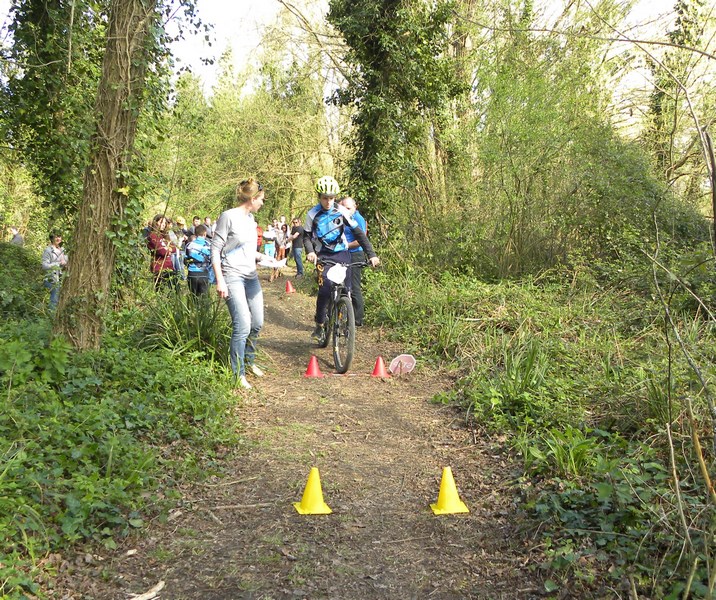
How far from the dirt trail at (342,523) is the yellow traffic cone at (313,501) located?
0.06 m

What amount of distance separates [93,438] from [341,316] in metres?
3.75

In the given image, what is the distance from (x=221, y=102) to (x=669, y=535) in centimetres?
2821

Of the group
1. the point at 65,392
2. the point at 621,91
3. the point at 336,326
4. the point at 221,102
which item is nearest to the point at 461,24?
the point at 621,91

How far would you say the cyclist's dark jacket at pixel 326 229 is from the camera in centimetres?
781

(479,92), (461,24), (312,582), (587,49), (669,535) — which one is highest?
(461,24)

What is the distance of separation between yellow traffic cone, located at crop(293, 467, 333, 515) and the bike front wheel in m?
3.28

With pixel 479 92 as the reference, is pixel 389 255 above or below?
below

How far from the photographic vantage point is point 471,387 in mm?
6465

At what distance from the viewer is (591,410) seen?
5.03m

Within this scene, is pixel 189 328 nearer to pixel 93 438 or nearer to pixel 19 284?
pixel 93 438

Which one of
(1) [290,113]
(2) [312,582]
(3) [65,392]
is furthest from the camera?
(1) [290,113]

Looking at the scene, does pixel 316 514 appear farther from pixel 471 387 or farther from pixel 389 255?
pixel 389 255

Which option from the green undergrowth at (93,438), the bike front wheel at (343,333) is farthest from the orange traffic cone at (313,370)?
the green undergrowth at (93,438)

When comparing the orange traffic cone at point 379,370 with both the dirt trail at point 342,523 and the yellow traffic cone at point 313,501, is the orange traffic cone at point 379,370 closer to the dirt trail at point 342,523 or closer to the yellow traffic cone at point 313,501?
the dirt trail at point 342,523
